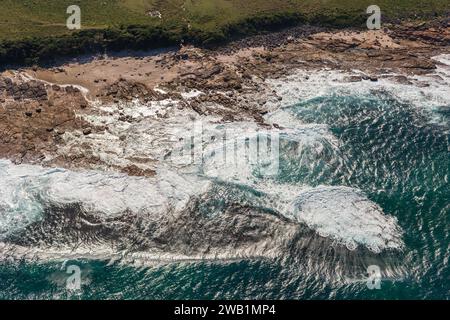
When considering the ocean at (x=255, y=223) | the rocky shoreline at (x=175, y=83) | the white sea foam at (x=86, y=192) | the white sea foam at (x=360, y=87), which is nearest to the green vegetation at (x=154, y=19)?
the rocky shoreline at (x=175, y=83)

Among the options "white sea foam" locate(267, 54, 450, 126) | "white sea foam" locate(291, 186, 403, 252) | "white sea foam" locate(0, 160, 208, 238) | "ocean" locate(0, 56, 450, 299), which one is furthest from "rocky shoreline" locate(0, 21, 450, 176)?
"white sea foam" locate(291, 186, 403, 252)

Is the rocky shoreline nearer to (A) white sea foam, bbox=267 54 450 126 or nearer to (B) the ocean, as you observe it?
(A) white sea foam, bbox=267 54 450 126

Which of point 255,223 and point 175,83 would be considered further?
point 175,83

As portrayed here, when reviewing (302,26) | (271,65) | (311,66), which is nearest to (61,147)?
(271,65)

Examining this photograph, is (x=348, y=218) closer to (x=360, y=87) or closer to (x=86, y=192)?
(x=360, y=87)

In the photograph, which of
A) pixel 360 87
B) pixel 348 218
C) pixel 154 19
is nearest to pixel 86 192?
pixel 348 218
